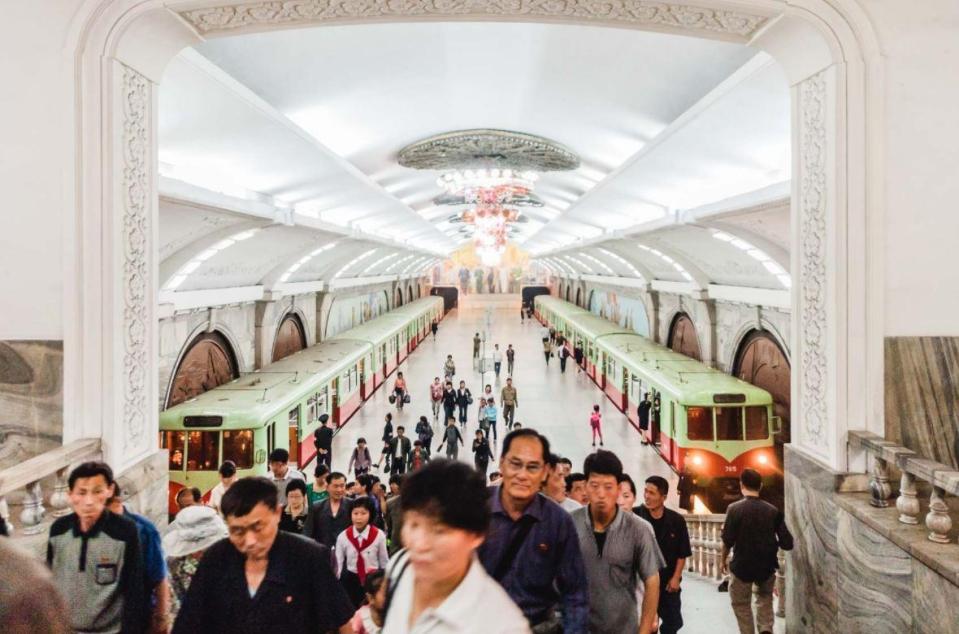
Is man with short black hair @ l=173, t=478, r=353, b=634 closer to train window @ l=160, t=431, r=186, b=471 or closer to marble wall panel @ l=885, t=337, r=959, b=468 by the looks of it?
marble wall panel @ l=885, t=337, r=959, b=468

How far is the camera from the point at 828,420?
3.69 metres

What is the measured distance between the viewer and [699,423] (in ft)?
32.9

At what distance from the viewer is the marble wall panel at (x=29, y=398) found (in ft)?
11.6

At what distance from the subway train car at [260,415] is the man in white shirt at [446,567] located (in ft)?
24.1

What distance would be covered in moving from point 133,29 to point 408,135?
259 inches

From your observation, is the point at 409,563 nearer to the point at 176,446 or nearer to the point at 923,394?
the point at 923,394

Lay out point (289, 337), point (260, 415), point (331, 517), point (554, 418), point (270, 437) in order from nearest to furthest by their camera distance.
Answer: point (331, 517), point (260, 415), point (270, 437), point (554, 418), point (289, 337)

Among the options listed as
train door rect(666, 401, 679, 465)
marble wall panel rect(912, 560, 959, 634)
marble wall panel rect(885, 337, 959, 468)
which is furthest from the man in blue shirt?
train door rect(666, 401, 679, 465)

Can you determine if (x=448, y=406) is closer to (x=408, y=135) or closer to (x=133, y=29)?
(x=408, y=135)

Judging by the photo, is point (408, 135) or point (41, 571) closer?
point (41, 571)

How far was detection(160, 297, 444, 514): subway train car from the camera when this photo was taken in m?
8.38

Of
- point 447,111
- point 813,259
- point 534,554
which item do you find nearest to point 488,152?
point 447,111

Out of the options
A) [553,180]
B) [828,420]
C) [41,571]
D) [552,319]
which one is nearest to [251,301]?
[553,180]

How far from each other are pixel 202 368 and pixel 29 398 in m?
7.90
